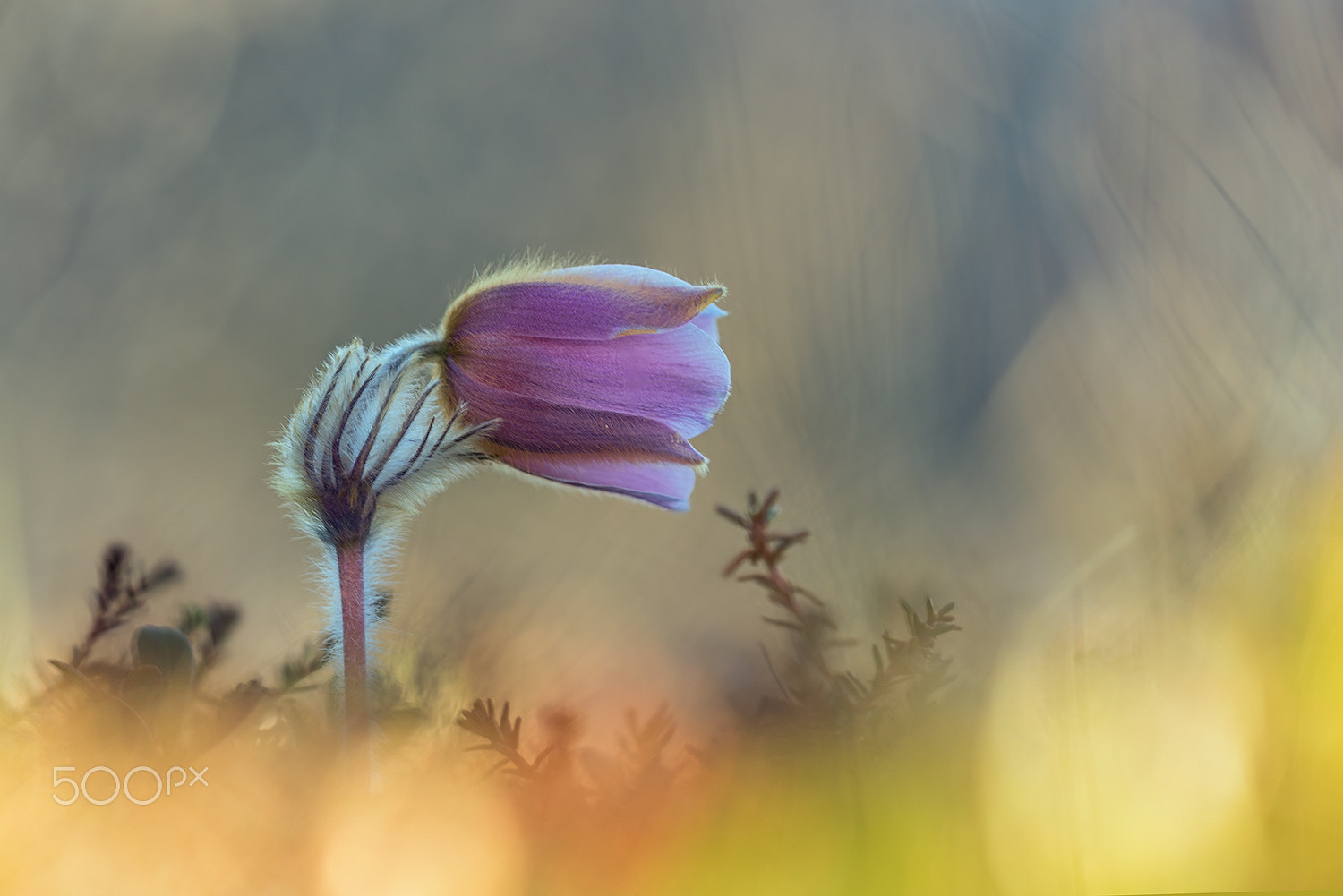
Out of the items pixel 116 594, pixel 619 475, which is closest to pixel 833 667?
pixel 619 475

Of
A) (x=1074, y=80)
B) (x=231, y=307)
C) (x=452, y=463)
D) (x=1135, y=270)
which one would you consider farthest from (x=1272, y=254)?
(x=231, y=307)

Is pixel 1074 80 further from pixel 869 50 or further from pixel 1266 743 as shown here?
pixel 1266 743

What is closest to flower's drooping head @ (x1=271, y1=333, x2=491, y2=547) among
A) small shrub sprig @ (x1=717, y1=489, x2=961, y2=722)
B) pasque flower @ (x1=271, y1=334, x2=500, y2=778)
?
pasque flower @ (x1=271, y1=334, x2=500, y2=778)

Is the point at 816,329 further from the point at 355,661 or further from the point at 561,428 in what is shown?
the point at 355,661

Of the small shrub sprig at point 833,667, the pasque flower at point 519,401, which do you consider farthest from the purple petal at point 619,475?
the small shrub sprig at point 833,667

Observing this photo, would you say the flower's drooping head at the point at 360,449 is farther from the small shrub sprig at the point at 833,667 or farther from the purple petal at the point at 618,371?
the small shrub sprig at the point at 833,667

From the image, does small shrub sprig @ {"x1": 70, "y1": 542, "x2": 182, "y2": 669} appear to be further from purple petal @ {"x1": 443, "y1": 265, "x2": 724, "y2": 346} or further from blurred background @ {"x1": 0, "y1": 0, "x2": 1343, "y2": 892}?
purple petal @ {"x1": 443, "y1": 265, "x2": 724, "y2": 346}
